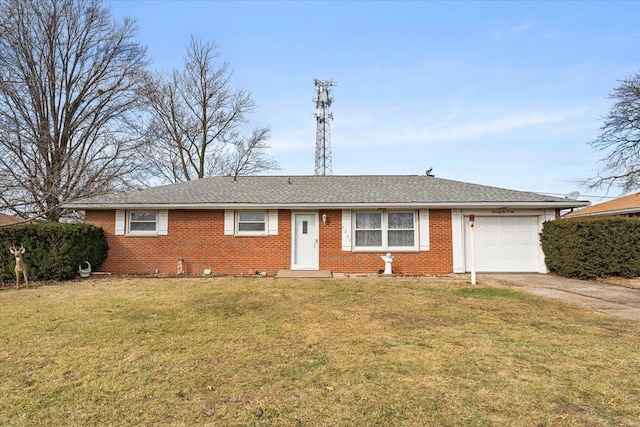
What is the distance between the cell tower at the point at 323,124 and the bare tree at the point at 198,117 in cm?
508

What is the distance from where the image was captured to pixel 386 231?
11.9m

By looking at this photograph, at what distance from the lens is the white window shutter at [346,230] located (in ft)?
38.7

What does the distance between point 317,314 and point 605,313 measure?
4.98 meters

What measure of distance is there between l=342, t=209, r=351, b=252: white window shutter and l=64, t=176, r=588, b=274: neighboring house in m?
0.03

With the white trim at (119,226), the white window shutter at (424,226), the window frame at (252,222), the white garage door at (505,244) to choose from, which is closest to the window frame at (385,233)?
the white window shutter at (424,226)

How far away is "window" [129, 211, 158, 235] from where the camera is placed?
1208 cm

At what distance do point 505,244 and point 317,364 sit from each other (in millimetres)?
10306

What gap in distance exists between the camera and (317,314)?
6.04 meters

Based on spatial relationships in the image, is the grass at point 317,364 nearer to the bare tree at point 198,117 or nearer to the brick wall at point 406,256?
the brick wall at point 406,256

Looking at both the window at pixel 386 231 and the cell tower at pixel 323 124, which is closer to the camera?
the window at pixel 386 231

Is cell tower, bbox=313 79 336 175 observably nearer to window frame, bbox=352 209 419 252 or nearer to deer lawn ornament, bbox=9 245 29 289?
window frame, bbox=352 209 419 252

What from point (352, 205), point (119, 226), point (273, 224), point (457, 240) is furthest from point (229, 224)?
→ point (457, 240)

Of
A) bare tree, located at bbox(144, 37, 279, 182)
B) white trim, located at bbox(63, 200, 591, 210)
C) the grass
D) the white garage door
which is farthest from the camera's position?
bare tree, located at bbox(144, 37, 279, 182)

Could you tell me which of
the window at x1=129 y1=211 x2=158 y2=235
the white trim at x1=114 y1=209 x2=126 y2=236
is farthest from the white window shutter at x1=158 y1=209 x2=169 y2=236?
the white trim at x1=114 y1=209 x2=126 y2=236
